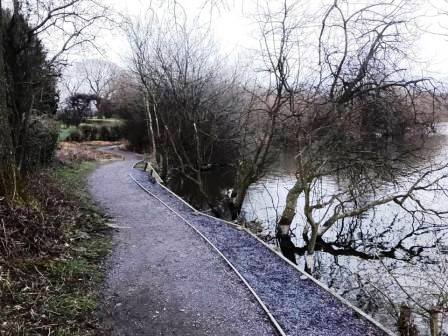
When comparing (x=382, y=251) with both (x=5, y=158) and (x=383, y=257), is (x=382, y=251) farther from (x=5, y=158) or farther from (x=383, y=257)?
(x=5, y=158)

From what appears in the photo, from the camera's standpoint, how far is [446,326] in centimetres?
619

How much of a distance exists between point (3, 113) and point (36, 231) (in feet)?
6.85

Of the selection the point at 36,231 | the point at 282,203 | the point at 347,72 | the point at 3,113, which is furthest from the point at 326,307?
the point at 282,203

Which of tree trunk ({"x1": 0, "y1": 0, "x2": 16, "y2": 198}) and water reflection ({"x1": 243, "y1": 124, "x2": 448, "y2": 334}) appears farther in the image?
water reflection ({"x1": 243, "y1": 124, "x2": 448, "y2": 334})

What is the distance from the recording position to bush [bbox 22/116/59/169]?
1211cm

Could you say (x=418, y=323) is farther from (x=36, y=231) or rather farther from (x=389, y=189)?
(x=389, y=189)

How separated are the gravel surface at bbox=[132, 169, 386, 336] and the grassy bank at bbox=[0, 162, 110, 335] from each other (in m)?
2.37

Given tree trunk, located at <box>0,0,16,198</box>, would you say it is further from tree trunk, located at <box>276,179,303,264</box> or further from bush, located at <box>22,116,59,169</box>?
tree trunk, located at <box>276,179,303,264</box>

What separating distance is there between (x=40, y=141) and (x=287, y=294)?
11886 millimetres

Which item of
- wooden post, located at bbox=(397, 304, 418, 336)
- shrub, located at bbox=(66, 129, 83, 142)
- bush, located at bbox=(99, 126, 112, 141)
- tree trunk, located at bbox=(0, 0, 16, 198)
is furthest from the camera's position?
bush, located at bbox=(99, 126, 112, 141)

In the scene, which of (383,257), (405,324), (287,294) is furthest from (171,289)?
(383,257)

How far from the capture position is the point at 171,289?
18.5ft

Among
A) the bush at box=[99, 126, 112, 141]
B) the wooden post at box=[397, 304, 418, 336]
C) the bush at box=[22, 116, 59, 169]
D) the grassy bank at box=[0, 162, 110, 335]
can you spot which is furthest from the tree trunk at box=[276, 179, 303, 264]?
the bush at box=[99, 126, 112, 141]

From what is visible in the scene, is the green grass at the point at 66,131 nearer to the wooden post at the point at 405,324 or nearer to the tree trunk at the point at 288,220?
the tree trunk at the point at 288,220
